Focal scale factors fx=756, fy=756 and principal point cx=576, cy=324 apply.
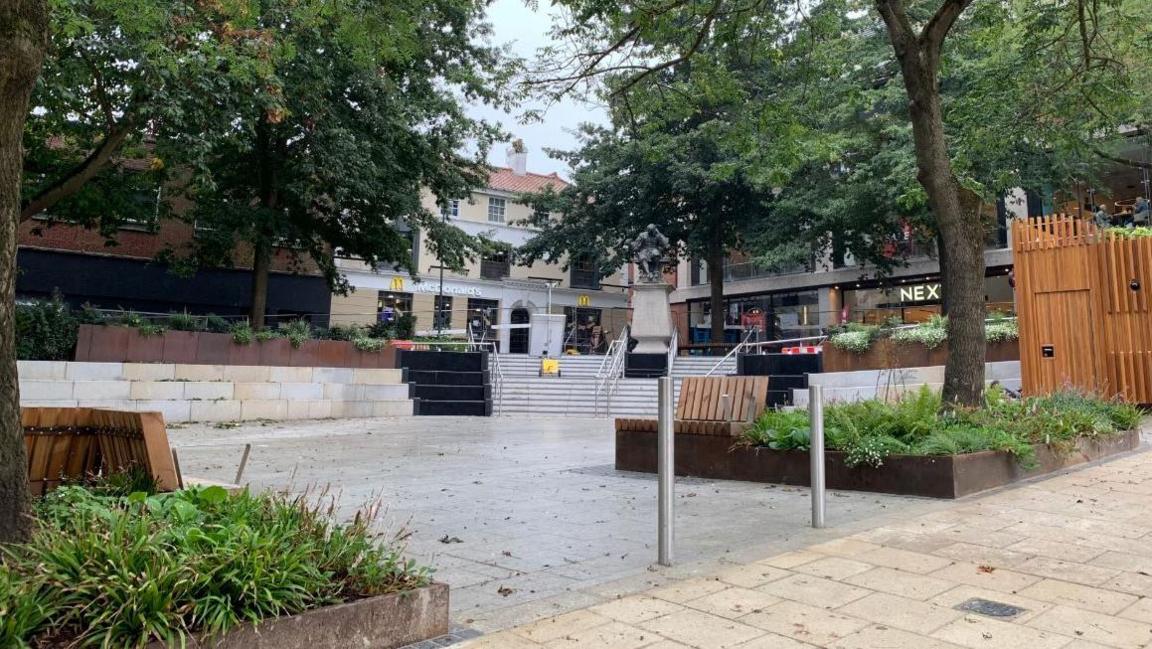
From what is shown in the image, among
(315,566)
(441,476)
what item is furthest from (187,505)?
(441,476)

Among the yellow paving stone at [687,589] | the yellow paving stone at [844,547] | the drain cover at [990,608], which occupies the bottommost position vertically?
the yellow paving stone at [687,589]

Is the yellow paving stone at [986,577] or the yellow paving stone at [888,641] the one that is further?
the yellow paving stone at [986,577]

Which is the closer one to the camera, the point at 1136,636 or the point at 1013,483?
the point at 1136,636

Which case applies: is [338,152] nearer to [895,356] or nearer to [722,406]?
[722,406]

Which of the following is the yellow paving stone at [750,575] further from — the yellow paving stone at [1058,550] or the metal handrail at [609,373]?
the metal handrail at [609,373]

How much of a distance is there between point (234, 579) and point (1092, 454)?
939 centimetres

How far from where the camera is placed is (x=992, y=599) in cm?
388

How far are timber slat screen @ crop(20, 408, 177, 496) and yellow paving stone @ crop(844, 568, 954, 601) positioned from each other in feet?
13.4

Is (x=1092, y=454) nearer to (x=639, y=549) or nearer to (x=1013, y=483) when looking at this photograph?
(x=1013, y=483)

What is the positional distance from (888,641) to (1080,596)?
1.41 metres

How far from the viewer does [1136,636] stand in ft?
11.0

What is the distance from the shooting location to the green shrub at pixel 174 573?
2.68 meters

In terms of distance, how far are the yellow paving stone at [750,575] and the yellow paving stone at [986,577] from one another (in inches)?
35.3

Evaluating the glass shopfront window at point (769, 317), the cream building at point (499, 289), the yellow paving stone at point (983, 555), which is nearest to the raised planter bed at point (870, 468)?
the yellow paving stone at point (983, 555)
